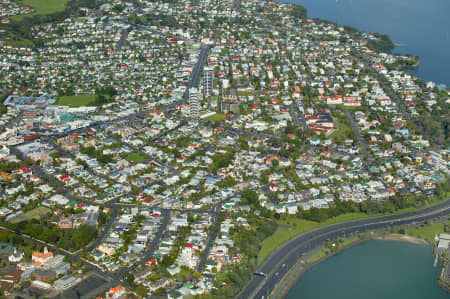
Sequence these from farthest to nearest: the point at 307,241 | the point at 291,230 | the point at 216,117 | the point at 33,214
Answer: the point at 216,117 → the point at 33,214 → the point at 291,230 → the point at 307,241

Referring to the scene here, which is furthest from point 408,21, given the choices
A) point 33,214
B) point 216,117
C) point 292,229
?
point 33,214

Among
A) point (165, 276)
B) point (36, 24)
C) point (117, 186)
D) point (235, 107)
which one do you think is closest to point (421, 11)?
point (235, 107)

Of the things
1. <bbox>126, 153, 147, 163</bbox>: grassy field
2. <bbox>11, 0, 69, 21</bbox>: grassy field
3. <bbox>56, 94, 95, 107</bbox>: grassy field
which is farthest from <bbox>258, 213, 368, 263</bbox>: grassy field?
<bbox>11, 0, 69, 21</bbox>: grassy field

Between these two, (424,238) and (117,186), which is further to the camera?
(117,186)

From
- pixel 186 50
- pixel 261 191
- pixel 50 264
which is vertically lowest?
pixel 50 264

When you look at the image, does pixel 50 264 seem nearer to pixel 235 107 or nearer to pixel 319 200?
pixel 319 200

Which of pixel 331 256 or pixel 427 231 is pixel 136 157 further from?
pixel 427 231
